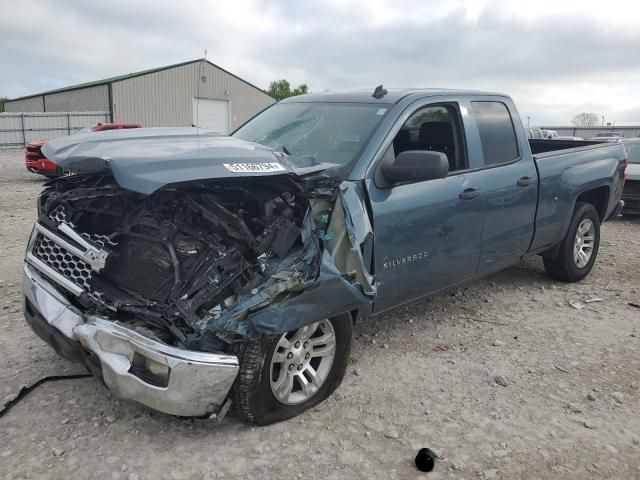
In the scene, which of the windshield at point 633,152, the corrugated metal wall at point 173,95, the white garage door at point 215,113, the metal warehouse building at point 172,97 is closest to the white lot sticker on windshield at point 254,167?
the windshield at point 633,152

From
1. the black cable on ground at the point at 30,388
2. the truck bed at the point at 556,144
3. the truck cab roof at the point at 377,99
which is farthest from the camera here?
the truck bed at the point at 556,144

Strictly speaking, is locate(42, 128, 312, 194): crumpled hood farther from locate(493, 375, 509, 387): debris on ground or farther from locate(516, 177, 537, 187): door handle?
locate(516, 177, 537, 187): door handle

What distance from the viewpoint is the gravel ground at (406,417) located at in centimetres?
278

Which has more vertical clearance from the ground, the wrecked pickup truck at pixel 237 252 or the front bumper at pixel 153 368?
the wrecked pickup truck at pixel 237 252

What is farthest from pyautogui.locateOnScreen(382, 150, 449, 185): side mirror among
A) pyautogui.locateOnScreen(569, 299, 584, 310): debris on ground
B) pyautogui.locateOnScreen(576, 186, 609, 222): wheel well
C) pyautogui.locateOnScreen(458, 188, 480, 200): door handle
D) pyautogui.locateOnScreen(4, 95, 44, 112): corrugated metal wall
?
pyautogui.locateOnScreen(4, 95, 44, 112): corrugated metal wall

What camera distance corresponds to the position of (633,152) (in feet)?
35.9

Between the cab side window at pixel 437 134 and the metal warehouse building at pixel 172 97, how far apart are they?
28.1 meters

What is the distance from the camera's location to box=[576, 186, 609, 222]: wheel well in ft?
19.5

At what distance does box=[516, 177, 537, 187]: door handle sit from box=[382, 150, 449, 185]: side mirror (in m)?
1.46

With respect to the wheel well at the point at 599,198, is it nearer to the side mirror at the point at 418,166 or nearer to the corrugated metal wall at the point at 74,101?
the side mirror at the point at 418,166

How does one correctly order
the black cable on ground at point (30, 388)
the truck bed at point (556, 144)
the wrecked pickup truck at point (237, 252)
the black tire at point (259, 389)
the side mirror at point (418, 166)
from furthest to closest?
1. the truck bed at point (556, 144)
2. the side mirror at point (418, 166)
3. the black cable on ground at point (30, 388)
4. the black tire at point (259, 389)
5. the wrecked pickup truck at point (237, 252)

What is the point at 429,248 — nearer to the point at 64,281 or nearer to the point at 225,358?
the point at 225,358

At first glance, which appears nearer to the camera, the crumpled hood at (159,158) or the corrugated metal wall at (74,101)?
the crumpled hood at (159,158)

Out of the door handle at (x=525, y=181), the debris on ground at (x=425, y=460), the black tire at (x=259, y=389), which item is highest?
the door handle at (x=525, y=181)
